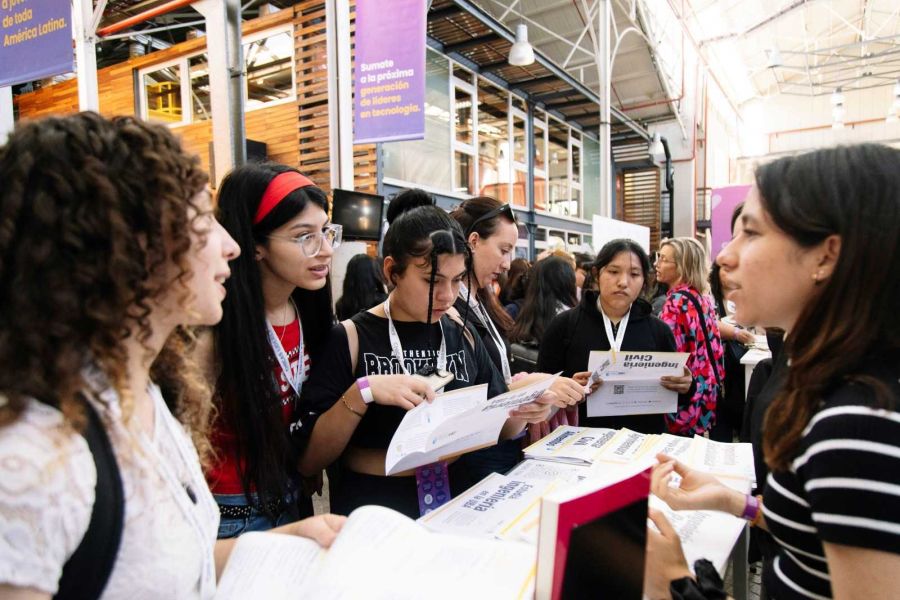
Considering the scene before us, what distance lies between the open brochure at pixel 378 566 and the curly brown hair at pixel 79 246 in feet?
1.20

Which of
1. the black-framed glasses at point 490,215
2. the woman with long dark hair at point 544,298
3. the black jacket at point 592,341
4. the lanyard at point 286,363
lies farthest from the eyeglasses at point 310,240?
the woman with long dark hair at point 544,298

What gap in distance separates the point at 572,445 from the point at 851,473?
47.0 inches

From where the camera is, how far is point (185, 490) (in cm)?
84

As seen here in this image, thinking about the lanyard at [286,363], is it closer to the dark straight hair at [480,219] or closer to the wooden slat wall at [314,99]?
the dark straight hair at [480,219]

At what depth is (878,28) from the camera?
1576 cm

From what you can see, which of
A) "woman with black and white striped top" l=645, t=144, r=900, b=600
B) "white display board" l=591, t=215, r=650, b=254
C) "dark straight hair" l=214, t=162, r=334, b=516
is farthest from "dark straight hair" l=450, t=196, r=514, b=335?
"white display board" l=591, t=215, r=650, b=254

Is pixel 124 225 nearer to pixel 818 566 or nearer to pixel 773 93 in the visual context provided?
pixel 818 566

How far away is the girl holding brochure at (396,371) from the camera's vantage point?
146 cm

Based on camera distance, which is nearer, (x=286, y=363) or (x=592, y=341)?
(x=286, y=363)

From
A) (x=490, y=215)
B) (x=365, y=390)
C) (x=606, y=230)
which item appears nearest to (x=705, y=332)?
(x=490, y=215)

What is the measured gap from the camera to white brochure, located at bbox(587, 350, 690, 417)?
237 cm

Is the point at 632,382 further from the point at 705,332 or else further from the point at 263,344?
the point at 263,344

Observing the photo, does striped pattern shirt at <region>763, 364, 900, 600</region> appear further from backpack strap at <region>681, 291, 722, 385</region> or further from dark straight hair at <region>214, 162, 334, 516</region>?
backpack strap at <region>681, 291, 722, 385</region>

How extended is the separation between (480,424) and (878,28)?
20681 mm
